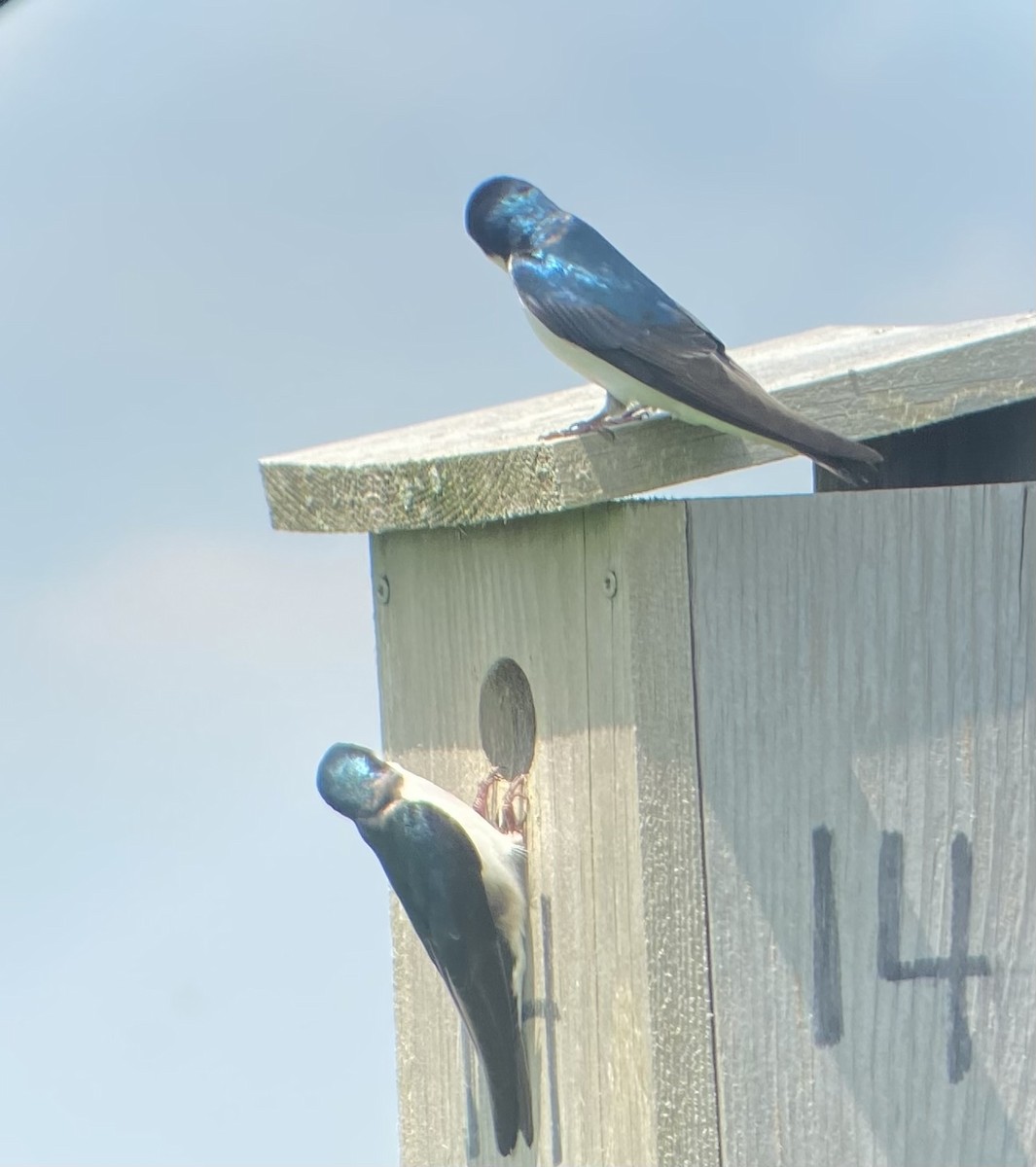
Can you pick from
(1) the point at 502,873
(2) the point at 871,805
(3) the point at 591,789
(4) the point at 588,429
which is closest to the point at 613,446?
(4) the point at 588,429

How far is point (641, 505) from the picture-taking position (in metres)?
2.01

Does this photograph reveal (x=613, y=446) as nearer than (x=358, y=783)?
Yes

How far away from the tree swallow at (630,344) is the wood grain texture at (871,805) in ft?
0.45

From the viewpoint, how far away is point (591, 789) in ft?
7.01

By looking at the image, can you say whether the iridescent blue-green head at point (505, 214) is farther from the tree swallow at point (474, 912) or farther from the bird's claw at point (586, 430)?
the tree swallow at point (474, 912)

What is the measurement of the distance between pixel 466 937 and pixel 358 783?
0.29m

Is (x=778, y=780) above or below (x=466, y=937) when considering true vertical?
above

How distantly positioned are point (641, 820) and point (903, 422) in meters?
0.60

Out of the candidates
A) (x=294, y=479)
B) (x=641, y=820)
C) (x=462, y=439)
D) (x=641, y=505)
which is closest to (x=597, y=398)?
(x=462, y=439)

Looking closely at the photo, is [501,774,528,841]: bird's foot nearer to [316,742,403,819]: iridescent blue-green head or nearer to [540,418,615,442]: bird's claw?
[316,742,403,819]: iridescent blue-green head

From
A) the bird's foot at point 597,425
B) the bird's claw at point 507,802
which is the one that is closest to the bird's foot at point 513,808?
the bird's claw at point 507,802

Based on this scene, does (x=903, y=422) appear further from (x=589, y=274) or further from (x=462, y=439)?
(x=462, y=439)

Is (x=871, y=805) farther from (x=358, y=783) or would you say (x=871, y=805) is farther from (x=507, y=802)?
(x=358, y=783)

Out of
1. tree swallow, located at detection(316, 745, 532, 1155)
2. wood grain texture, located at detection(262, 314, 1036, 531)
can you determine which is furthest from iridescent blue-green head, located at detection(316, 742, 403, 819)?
wood grain texture, located at detection(262, 314, 1036, 531)
